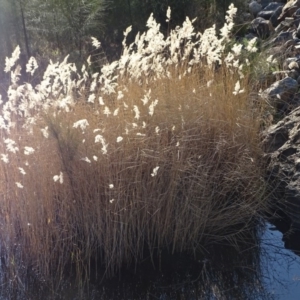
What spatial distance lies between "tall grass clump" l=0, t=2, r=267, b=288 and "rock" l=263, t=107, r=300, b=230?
30 centimetres

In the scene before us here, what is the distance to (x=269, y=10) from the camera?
705 centimetres

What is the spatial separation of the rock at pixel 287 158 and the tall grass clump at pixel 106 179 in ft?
0.97

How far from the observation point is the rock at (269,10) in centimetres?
693

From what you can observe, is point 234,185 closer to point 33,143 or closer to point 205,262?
point 205,262

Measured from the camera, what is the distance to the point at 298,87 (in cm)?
470

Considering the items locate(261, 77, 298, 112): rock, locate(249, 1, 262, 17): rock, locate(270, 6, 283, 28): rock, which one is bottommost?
locate(261, 77, 298, 112): rock

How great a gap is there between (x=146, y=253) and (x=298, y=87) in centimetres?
223

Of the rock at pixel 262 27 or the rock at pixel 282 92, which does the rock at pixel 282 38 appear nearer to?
the rock at pixel 262 27

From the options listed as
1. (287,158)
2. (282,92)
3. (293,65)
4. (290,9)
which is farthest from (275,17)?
(287,158)

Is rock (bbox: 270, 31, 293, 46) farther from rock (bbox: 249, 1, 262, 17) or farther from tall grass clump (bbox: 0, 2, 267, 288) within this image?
tall grass clump (bbox: 0, 2, 267, 288)

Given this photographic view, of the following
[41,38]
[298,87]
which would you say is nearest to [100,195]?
[298,87]

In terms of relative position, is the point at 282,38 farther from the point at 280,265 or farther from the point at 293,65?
the point at 280,265

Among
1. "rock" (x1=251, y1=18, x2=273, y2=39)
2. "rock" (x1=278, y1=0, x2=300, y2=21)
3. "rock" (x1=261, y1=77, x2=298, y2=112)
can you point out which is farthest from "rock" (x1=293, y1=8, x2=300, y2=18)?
"rock" (x1=261, y1=77, x2=298, y2=112)

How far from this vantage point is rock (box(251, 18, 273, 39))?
6516 millimetres
